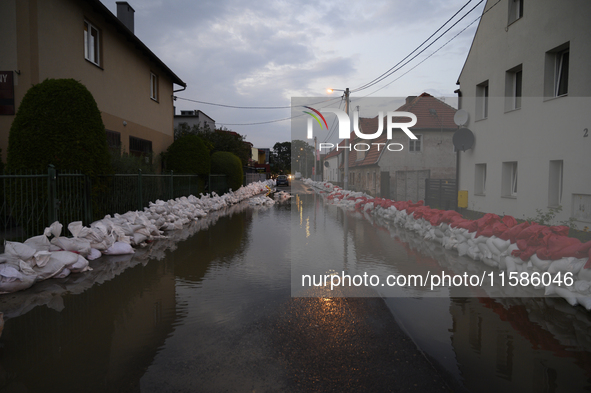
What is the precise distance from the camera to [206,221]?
1288 centimetres

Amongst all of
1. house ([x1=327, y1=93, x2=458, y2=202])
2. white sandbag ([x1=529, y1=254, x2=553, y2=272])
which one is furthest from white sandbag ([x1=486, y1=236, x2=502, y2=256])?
house ([x1=327, y1=93, x2=458, y2=202])

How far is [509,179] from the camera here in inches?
485

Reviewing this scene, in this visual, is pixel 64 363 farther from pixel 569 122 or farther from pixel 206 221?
pixel 569 122

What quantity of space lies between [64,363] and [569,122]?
11175mm

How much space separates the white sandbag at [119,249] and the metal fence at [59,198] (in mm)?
1304

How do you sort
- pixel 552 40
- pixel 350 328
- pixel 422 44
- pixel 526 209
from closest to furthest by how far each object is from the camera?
pixel 350 328 → pixel 552 40 → pixel 526 209 → pixel 422 44

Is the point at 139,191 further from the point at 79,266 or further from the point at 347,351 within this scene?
the point at 347,351

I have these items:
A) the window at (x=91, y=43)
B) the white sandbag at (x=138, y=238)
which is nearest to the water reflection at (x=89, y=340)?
the white sandbag at (x=138, y=238)

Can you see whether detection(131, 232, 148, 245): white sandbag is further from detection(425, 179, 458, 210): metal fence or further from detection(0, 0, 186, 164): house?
detection(425, 179, 458, 210): metal fence

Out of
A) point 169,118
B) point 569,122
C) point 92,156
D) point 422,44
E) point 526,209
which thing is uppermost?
point 422,44

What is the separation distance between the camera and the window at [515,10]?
462 inches

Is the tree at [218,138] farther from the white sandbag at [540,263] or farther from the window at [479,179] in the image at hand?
the white sandbag at [540,263]

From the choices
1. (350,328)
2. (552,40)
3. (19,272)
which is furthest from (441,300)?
(552,40)

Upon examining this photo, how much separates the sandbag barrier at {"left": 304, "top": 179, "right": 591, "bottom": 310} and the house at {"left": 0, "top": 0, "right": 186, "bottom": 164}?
11.0 m
